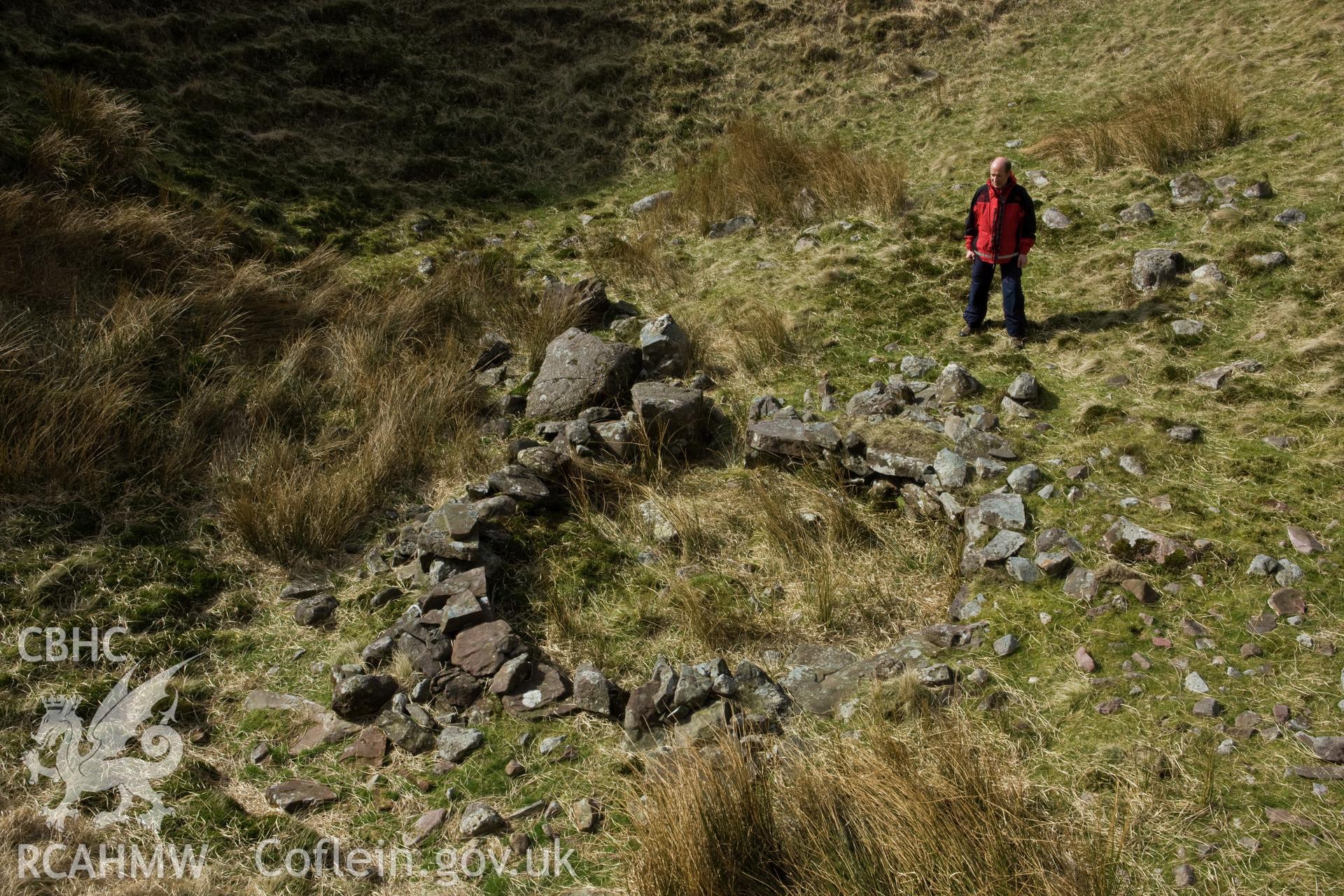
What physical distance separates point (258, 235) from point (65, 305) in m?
2.62

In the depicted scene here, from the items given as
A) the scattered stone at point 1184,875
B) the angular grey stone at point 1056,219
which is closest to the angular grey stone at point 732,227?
the angular grey stone at point 1056,219

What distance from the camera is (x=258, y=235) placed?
962cm

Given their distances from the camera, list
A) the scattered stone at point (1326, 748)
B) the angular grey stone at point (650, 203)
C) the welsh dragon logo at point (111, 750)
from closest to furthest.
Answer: the scattered stone at point (1326, 748), the welsh dragon logo at point (111, 750), the angular grey stone at point (650, 203)

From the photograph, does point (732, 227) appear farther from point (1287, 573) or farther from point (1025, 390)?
point (1287, 573)

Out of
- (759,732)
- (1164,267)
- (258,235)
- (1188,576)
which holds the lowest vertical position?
(759,732)

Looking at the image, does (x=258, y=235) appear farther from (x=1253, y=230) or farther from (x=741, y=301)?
(x=1253, y=230)

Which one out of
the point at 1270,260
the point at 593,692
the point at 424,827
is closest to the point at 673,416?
the point at 593,692

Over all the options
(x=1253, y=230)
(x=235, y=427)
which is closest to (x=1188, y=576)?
(x=1253, y=230)

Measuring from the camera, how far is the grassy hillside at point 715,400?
3.72 m

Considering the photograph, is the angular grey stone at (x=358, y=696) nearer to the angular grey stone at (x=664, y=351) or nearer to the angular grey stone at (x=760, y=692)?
the angular grey stone at (x=760, y=692)

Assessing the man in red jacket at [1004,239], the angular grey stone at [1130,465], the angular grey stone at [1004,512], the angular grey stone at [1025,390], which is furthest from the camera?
the man in red jacket at [1004,239]

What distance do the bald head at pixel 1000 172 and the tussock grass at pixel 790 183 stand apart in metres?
3.11

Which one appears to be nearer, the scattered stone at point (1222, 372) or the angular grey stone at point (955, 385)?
the scattered stone at point (1222, 372)

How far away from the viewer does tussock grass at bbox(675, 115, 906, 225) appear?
34.4 feet
